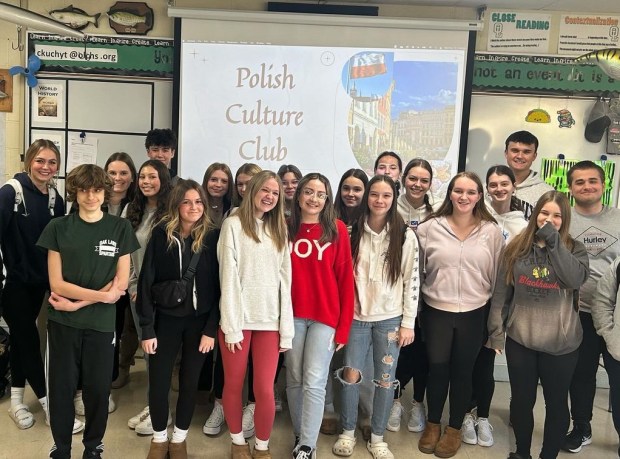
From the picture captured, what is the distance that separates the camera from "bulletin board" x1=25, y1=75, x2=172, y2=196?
12.1ft

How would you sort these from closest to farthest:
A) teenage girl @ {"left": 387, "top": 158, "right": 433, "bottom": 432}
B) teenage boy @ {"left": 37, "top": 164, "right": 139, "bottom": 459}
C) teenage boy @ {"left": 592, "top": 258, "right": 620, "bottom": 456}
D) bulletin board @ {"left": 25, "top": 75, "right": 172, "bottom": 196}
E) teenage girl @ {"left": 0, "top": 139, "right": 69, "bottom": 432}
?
1. teenage boy @ {"left": 37, "top": 164, "right": 139, "bottom": 459}
2. teenage boy @ {"left": 592, "top": 258, "right": 620, "bottom": 456}
3. teenage girl @ {"left": 0, "top": 139, "right": 69, "bottom": 432}
4. teenage girl @ {"left": 387, "top": 158, "right": 433, "bottom": 432}
5. bulletin board @ {"left": 25, "top": 75, "right": 172, "bottom": 196}

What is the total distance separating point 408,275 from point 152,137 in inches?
66.3

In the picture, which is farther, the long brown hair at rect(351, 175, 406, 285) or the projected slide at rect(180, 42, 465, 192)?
the projected slide at rect(180, 42, 465, 192)

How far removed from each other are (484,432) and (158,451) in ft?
4.95

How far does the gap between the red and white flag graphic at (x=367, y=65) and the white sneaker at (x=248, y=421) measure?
2348 millimetres

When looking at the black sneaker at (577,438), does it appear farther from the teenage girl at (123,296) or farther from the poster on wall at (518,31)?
the poster on wall at (518,31)

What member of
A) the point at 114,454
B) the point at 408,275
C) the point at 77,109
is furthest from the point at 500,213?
the point at 77,109

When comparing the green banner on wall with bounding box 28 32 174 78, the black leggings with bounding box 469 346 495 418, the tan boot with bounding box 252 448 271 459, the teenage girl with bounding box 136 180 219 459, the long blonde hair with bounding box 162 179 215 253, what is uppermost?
the green banner on wall with bounding box 28 32 174 78

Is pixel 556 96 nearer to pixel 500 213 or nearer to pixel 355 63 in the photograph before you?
pixel 355 63

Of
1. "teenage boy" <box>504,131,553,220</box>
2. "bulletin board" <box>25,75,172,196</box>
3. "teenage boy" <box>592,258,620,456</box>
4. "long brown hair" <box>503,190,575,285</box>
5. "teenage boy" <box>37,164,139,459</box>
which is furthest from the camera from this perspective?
"bulletin board" <box>25,75,172,196</box>

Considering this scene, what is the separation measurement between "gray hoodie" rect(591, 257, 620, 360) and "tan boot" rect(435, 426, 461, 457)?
76 cm

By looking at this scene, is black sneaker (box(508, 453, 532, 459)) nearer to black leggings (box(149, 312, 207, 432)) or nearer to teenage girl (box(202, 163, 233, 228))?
black leggings (box(149, 312, 207, 432))

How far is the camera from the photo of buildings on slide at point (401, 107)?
364 centimetres

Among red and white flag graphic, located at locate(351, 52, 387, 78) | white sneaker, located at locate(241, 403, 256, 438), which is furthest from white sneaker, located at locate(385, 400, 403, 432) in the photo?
red and white flag graphic, located at locate(351, 52, 387, 78)
